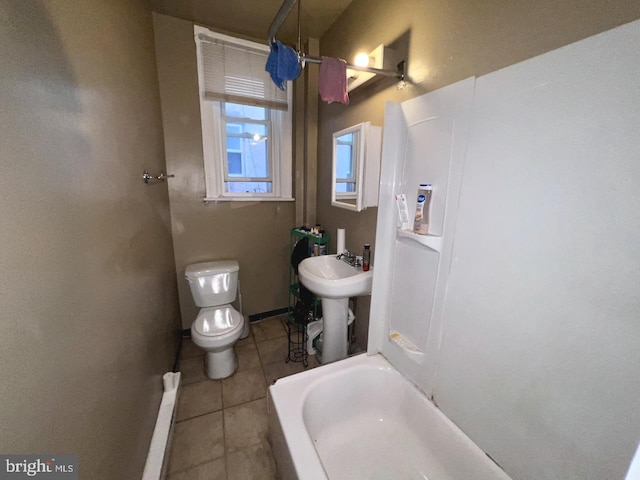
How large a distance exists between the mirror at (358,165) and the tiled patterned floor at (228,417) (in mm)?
1400

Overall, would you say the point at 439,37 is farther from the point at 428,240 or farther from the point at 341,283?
the point at 341,283

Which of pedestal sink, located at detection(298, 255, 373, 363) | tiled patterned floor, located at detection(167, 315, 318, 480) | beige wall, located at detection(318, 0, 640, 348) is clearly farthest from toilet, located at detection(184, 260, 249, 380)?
beige wall, located at detection(318, 0, 640, 348)

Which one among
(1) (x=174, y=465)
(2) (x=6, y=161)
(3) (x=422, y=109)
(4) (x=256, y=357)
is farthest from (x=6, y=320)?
(4) (x=256, y=357)

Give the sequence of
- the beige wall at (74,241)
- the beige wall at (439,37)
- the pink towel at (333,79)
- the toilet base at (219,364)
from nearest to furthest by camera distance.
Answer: the beige wall at (74,241)
the beige wall at (439,37)
the pink towel at (333,79)
the toilet base at (219,364)

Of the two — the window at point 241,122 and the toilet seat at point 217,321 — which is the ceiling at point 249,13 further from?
the toilet seat at point 217,321

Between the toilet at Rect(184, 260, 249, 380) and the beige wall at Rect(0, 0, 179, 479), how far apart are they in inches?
16.3

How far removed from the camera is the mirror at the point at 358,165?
1.55 m

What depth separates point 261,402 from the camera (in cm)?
170

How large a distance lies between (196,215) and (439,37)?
6.88ft

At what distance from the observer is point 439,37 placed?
110cm

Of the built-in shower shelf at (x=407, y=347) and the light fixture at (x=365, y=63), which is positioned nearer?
the built-in shower shelf at (x=407, y=347)

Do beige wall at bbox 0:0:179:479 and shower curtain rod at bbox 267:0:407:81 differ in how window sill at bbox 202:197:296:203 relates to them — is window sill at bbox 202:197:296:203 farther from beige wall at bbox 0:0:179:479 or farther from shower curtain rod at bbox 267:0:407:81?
shower curtain rod at bbox 267:0:407:81

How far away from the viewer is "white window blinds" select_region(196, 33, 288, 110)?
6.57 ft

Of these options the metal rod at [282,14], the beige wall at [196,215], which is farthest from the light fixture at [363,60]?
the beige wall at [196,215]
